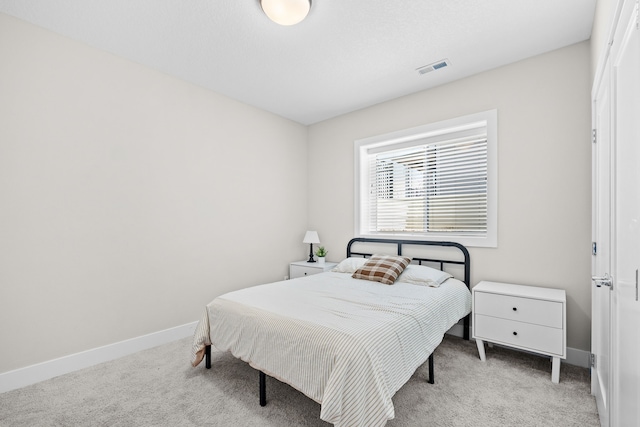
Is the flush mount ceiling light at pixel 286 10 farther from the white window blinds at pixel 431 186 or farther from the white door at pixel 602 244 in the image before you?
the white window blinds at pixel 431 186

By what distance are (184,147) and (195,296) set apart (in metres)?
1.68

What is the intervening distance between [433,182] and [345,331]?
→ 2.42 meters

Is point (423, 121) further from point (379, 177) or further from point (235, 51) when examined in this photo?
point (235, 51)

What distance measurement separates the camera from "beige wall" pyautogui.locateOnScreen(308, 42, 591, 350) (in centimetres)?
251

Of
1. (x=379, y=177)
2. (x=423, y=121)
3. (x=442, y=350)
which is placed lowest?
(x=442, y=350)

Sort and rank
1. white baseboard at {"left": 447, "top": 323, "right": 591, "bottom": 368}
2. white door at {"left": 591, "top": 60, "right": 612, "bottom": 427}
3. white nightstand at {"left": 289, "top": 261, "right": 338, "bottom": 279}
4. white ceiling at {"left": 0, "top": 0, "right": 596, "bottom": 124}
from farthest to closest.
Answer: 1. white nightstand at {"left": 289, "top": 261, "right": 338, "bottom": 279}
2. white baseboard at {"left": 447, "top": 323, "right": 591, "bottom": 368}
3. white ceiling at {"left": 0, "top": 0, "right": 596, "bottom": 124}
4. white door at {"left": 591, "top": 60, "right": 612, "bottom": 427}

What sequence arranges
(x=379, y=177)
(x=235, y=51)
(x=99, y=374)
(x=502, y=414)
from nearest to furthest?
(x=502, y=414) < (x=99, y=374) < (x=235, y=51) < (x=379, y=177)

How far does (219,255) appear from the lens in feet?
11.7

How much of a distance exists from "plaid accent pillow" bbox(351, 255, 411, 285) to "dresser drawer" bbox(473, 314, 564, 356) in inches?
31.8

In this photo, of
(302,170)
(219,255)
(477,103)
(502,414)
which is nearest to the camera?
(502,414)

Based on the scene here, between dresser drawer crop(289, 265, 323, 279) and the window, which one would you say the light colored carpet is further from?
dresser drawer crop(289, 265, 323, 279)

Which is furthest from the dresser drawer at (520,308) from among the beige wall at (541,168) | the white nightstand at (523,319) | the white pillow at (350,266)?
the white pillow at (350,266)

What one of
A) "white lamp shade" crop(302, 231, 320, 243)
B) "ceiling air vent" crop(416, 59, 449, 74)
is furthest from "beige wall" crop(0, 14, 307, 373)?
"ceiling air vent" crop(416, 59, 449, 74)

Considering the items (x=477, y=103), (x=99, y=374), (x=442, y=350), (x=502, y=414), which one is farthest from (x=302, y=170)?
(x=502, y=414)
